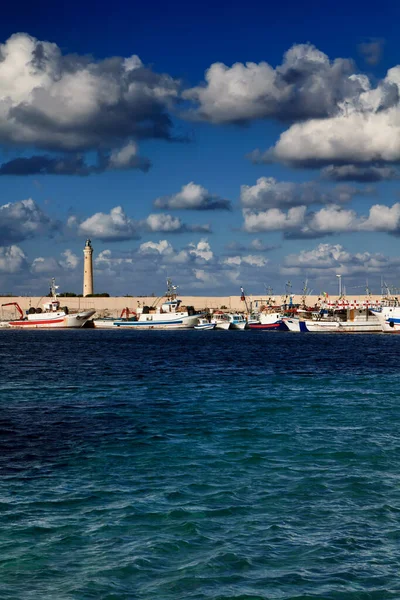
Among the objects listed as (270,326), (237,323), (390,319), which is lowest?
(270,326)

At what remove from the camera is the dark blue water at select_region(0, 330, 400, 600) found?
10.3 metres

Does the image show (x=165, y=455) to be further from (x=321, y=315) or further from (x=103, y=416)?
(x=321, y=315)

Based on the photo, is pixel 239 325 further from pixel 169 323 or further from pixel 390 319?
pixel 390 319

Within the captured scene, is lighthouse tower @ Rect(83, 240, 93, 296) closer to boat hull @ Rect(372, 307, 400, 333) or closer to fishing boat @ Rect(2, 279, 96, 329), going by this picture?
fishing boat @ Rect(2, 279, 96, 329)

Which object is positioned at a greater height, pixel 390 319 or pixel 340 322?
pixel 390 319

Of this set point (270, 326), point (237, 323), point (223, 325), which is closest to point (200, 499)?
point (270, 326)

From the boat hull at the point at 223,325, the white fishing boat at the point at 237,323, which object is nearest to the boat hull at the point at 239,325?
the white fishing boat at the point at 237,323

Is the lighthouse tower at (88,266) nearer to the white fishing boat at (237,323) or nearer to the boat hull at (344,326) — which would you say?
the white fishing boat at (237,323)

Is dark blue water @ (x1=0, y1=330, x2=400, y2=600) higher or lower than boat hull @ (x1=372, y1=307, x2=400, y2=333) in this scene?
lower

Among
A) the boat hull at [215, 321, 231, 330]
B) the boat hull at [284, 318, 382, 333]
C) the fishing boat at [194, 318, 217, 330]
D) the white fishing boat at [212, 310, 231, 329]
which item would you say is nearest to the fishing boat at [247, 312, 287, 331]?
the boat hull at [215, 321, 231, 330]

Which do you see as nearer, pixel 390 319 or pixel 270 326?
pixel 390 319

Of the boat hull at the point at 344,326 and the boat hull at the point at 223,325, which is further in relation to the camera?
the boat hull at the point at 223,325

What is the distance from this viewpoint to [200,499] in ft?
47.1

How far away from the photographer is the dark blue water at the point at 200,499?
10.3m
